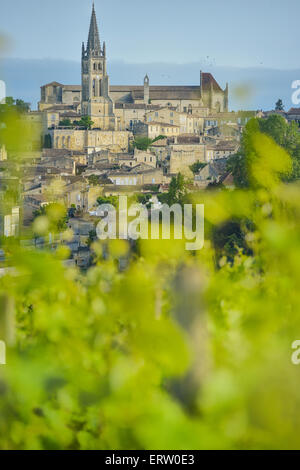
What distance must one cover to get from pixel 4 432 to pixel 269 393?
2.79ft

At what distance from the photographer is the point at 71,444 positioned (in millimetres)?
2350

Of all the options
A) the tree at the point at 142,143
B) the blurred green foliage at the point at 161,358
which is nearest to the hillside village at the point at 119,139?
the tree at the point at 142,143

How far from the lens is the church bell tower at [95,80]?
46312 millimetres

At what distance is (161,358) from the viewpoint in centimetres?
185

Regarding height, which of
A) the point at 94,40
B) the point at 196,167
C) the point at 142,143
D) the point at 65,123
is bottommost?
the point at 196,167

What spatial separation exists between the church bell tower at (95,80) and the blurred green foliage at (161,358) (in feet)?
142

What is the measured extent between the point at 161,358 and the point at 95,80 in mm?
48684

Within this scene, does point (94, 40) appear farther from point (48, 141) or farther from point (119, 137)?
point (48, 141)

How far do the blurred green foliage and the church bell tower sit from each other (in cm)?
4329

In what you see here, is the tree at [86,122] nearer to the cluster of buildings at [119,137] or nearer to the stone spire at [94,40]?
the cluster of buildings at [119,137]

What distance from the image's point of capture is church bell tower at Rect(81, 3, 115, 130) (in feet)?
152

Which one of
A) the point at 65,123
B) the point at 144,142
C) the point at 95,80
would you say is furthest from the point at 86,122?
the point at 95,80

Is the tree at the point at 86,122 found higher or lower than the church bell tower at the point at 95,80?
lower
